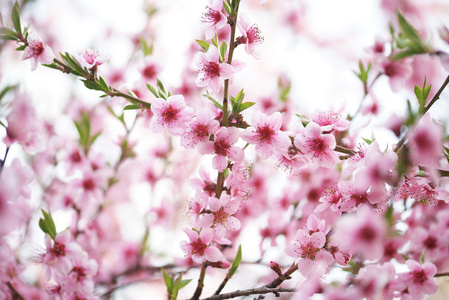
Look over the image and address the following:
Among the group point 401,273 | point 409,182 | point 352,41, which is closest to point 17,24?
point 409,182

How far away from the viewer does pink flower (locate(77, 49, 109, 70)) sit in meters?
1.13

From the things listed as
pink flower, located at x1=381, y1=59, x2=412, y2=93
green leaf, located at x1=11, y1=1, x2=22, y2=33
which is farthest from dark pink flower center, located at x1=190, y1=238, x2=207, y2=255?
pink flower, located at x1=381, y1=59, x2=412, y2=93

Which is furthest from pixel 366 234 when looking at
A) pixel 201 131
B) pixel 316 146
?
pixel 201 131

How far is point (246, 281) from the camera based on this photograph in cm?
237

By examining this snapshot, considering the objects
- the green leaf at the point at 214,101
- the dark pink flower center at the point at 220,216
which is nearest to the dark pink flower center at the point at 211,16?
the green leaf at the point at 214,101

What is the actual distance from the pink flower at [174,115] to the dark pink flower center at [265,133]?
22 cm

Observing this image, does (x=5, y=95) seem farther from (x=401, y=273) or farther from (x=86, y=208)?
(x=401, y=273)

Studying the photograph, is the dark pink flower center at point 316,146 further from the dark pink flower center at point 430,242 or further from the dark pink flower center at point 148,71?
the dark pink flower center at point 148,71

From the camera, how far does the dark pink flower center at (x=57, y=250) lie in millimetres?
1202

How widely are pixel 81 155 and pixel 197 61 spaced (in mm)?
1048

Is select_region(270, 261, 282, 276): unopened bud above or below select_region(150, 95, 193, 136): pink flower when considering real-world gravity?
below

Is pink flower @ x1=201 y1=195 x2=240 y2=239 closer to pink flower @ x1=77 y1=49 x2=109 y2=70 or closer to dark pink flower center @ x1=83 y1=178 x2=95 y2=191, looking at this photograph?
pink flower @ x1=77 y1=49 x2=109 y2=70

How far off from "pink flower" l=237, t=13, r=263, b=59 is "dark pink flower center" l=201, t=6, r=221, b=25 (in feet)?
0.22

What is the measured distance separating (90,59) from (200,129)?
0.43m
